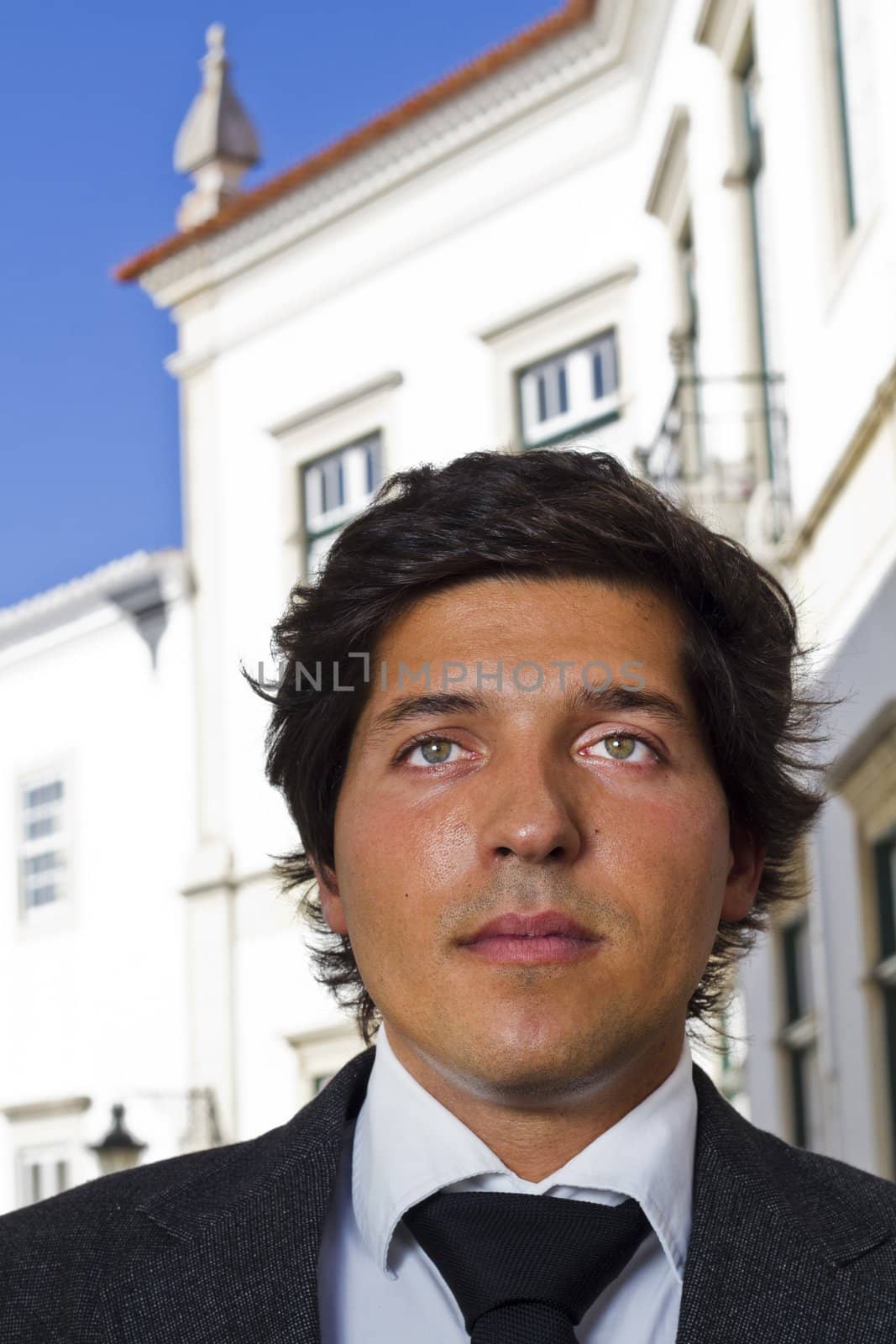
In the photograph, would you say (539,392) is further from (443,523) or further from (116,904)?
(443,523)

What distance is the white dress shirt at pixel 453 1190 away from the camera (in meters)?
2.04

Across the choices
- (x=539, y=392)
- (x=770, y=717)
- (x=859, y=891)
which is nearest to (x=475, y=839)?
(x=770, y=717)

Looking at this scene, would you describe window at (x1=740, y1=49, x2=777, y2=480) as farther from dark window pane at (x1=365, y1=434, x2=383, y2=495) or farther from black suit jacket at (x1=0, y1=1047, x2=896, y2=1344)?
black suit jacket at (x1=0, y1=1047, x2=896, y2=1344)

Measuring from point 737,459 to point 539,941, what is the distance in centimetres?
836

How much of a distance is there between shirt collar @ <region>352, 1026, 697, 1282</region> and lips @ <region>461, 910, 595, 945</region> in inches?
8.8

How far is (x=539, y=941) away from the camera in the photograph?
2010mm

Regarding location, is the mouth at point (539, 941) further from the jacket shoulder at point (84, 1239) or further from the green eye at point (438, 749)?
the jacket shoulder at point (84, 1239)

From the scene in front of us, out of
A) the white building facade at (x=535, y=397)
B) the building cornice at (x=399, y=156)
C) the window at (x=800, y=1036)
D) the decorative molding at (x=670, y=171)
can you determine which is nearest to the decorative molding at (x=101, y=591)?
the white building facade at (x=535, y=397)

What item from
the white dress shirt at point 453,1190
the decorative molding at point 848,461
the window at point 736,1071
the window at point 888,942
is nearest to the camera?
the white dress shirt at point 453,1190

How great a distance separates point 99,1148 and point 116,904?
5.95 m

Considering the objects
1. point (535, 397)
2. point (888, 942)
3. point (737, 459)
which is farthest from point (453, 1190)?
point (535, 397)

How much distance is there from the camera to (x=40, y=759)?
59.2 feet

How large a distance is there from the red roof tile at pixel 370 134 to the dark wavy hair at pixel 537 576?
11.8 metres

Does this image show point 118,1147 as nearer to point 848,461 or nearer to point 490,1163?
point 848,461
